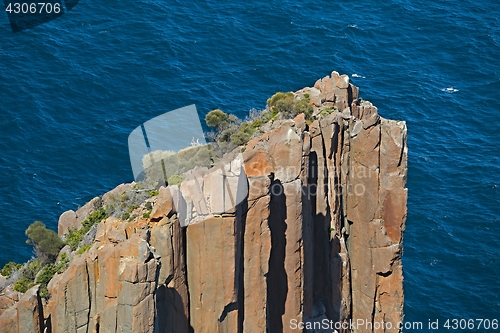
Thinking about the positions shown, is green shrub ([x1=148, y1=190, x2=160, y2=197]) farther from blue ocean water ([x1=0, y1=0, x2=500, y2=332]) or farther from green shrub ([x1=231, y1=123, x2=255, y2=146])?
blue ocean water ([x1=0, y1=0, x2=500, y2=332])

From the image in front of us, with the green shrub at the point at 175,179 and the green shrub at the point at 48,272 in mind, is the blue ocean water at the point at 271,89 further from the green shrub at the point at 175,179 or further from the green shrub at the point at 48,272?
the green shrub at the point at 175,179

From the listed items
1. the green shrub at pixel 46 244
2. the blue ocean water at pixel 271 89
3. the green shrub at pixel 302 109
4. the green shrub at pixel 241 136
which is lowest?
the blue ocean water at pixel 271 89

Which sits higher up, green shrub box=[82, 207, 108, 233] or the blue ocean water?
green shrub box=[82, 207, 108, 233]

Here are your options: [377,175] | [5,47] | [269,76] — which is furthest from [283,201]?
[5,47]

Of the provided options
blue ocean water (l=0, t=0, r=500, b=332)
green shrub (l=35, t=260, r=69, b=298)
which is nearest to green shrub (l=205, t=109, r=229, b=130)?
green shrub (l=35, t=260, r=69, b=298)

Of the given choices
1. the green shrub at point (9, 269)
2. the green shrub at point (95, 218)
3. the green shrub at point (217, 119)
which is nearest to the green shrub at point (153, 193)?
the green shrub at point (95, 218)

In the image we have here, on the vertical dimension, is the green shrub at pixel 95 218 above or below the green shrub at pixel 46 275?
above
